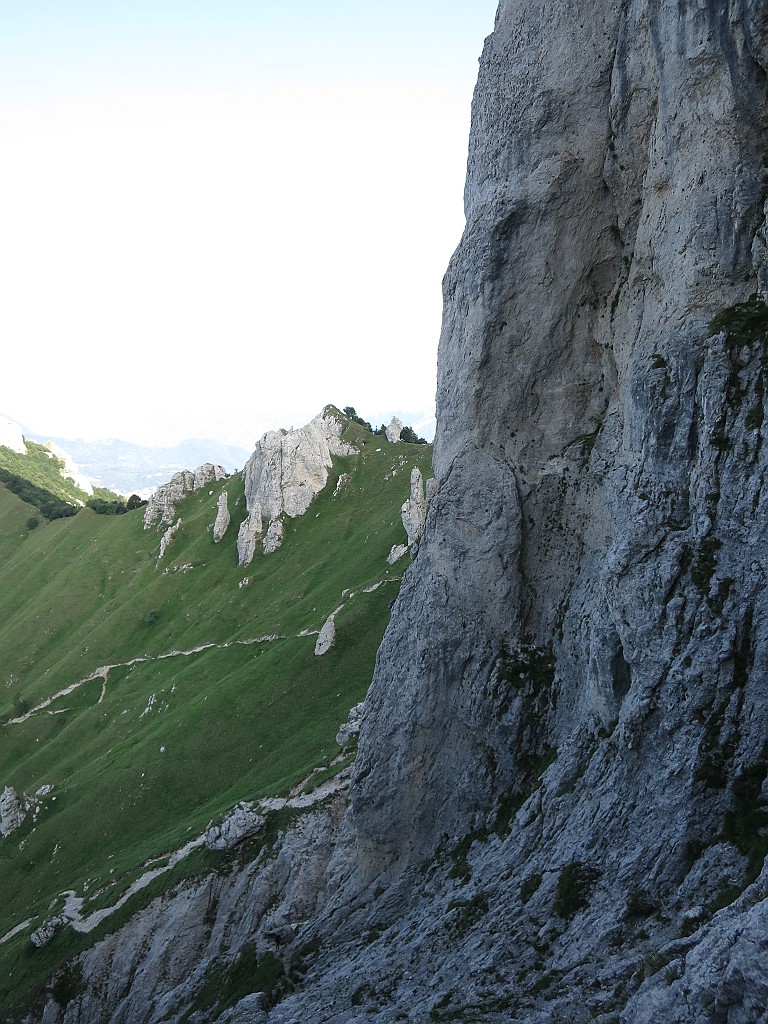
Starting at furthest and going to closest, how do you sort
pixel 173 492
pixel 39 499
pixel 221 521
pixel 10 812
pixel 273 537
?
pixel 39 499 → pixel 173 492 → pixel 221 521 → pixel 273 537 → pixel 10 812

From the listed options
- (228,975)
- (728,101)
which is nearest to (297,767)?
(228,975)

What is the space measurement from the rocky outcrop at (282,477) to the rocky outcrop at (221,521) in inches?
167

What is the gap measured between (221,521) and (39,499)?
8464 cm

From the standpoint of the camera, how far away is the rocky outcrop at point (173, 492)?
137 m

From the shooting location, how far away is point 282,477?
387 feet

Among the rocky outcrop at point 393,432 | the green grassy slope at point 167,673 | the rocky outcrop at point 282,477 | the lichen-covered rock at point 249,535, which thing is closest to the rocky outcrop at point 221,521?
the green grassy slope at point 167,673

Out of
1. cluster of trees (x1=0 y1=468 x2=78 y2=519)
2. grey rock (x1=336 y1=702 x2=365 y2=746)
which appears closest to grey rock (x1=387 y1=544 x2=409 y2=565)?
grey rock (x1=336 y1=702 x2=365 y2=746)

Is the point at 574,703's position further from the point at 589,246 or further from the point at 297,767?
the point at 297,767

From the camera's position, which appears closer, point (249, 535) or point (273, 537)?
point (273, 537)

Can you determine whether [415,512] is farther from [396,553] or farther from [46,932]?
[46,932]

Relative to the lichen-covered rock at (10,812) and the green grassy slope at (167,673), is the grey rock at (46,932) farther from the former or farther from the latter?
the lichen-covered rock at (10,812)

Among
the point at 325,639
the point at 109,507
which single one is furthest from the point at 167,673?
the point at 109,507

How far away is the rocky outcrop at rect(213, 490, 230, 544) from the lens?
122m

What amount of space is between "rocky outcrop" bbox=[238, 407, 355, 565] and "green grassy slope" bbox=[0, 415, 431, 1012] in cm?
250
